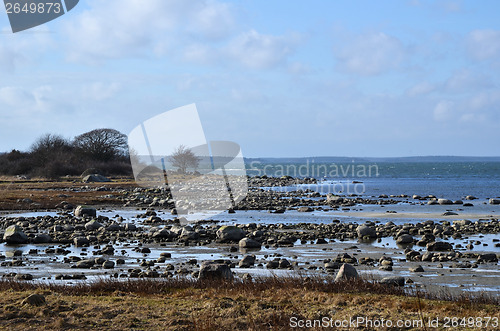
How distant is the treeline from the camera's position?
8694cm

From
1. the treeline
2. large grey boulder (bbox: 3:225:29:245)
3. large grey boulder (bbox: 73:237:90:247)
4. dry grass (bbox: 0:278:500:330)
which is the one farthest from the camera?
the treeline

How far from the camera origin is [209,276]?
13805 mm

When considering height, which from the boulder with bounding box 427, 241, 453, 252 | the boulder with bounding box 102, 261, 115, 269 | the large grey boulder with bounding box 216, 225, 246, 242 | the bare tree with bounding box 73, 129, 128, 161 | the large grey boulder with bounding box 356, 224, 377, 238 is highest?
the bare tree with bounding box 73, 129, 128, 161

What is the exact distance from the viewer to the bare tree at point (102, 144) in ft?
311

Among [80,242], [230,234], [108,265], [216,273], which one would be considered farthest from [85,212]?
[216,273]

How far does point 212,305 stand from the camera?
35.7 ft

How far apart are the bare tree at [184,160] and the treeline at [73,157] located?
8.07 metres

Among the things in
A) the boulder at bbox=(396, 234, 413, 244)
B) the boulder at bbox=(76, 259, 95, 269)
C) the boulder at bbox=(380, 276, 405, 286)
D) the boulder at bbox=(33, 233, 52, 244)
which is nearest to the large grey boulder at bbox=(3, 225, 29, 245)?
the boulder at bbox=(33, 233, 52, 244)

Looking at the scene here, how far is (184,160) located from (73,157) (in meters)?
18.5

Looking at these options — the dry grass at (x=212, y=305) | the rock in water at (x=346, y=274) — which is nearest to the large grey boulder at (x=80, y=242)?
the dry grass at (x=212, y=305)

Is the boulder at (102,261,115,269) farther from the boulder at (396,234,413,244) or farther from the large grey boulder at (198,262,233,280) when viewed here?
the boulder at (396,234,413,244)

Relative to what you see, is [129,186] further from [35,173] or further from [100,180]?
[35,173]

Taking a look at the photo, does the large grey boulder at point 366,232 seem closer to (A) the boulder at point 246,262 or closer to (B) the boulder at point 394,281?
(A) the boulder at point 246,262

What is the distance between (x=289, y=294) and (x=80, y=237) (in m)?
13.1
